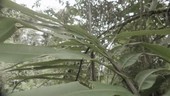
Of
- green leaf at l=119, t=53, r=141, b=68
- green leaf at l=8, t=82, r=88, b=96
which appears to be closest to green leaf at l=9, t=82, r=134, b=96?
green leaf at l=8, t=82, r=88, b=96

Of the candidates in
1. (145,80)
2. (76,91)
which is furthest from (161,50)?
(76,91)

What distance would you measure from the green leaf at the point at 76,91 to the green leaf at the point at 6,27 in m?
0.13

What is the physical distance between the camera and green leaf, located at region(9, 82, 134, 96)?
1.76 feet

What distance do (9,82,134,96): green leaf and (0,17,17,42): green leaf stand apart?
135 millimetres

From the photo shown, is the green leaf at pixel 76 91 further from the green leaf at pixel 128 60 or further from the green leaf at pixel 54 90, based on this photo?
the green leaf at pixel 128 60

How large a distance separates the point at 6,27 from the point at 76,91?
18 centimetres

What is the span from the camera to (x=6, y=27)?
2.03 feet

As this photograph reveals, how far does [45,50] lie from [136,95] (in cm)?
18

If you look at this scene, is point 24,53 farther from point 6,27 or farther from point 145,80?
point 145,80

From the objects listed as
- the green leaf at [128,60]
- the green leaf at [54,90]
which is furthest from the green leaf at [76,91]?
the green leaf at [128,60]

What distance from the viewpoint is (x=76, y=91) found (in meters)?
0.55

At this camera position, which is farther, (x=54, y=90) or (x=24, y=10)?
(x=24, y=10)

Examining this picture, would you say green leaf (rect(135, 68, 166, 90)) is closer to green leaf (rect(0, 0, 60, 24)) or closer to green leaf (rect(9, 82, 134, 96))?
green leaf (rect(9, 82, 134, 96))

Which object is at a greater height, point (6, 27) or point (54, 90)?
point (6, 27)
